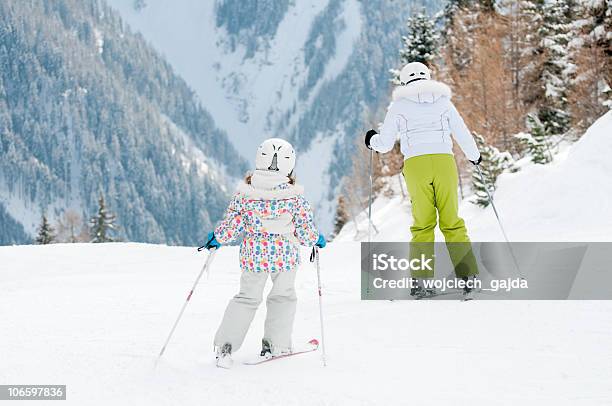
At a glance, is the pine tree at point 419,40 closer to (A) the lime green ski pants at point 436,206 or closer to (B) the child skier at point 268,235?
(A) the lime green ski pants at point 436,206

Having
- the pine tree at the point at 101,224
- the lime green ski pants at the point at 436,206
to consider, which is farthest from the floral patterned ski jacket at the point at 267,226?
the pine tree at the point at 101,224

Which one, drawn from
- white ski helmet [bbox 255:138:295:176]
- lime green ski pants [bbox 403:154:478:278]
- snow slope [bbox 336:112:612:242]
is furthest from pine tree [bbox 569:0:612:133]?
white ski helmet [bbox 255:138:295:176]

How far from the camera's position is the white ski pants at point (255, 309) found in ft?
14.8

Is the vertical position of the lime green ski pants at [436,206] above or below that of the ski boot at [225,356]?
above

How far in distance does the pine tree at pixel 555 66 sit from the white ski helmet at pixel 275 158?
75.6ft

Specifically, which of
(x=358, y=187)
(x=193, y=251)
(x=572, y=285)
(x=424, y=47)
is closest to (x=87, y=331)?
(x=572, y=285)

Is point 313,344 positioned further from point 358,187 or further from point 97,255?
point 358,187

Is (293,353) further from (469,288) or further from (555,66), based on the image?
(555,66)

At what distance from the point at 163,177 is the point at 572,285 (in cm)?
18964

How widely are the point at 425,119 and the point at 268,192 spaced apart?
7.25 ft

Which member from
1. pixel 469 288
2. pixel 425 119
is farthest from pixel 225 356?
pixel 425 119

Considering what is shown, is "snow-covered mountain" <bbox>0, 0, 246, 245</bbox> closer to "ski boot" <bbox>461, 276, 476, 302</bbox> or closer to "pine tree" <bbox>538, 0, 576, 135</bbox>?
"pine tree" <bbox>538, 0, 576, 135</bbox>

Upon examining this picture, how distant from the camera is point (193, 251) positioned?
14016 mm

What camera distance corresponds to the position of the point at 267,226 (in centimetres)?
454
